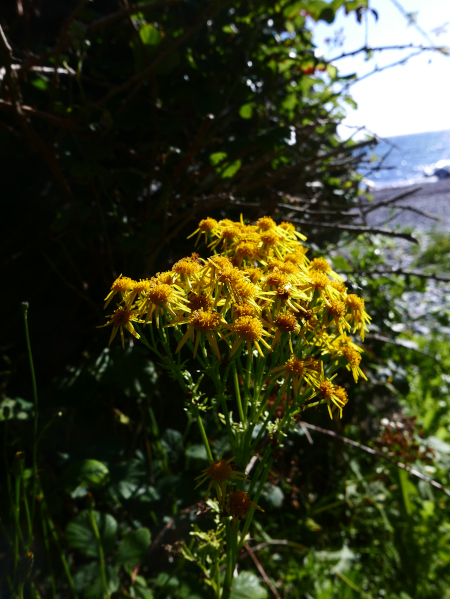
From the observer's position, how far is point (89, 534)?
4.27 ft

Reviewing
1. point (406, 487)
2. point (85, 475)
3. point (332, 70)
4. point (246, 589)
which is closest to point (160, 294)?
point (85, 475)

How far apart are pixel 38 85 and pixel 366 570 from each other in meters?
2.53

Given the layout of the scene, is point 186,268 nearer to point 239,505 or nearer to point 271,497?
point 239,505

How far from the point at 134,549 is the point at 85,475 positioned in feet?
0.93

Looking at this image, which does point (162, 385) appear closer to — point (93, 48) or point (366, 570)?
point (366, 570)

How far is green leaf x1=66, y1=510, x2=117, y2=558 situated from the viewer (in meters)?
1.27

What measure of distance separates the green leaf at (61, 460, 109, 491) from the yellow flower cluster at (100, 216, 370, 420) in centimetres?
60

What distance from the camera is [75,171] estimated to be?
147 centimetres

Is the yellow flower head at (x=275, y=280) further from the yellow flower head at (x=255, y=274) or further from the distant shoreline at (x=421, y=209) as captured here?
the distant shoreline at (x=421, y=209)

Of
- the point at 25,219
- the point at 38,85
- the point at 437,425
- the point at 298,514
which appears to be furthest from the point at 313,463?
the point at 38,85

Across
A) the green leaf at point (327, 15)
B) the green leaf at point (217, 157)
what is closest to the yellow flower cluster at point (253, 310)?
the green leaf at point (217, 157)

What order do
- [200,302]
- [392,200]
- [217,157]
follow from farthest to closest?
[392,200] → [217,157] → [200,302]

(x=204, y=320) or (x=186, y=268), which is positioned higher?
(x=186, y=268)

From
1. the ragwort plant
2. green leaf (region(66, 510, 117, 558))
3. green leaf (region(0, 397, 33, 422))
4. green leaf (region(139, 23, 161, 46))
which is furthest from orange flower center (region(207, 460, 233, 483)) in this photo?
green leaf (region(139, 23, 161, 46))
